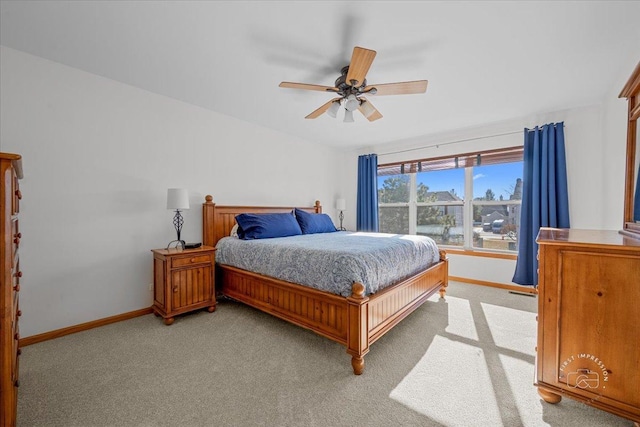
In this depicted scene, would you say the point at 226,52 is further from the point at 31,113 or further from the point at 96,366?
the point at 96,366

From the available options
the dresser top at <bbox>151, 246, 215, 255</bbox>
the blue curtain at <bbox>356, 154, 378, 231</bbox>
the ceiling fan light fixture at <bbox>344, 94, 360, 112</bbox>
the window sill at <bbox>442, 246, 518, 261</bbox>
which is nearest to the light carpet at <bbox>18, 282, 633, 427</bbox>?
the dresser top at <bbox>151, 246, 215, 255</bbox>

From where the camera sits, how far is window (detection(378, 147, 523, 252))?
153 inches

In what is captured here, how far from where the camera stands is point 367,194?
505 cm

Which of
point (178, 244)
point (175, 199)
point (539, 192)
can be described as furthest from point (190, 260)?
point (539, 192)

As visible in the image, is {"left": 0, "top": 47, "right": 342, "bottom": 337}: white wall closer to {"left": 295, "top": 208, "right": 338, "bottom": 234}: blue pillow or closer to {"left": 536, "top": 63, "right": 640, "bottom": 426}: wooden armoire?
{"left": 295, "top": 208, "right": 338, "bottom": 234}: blue pillow

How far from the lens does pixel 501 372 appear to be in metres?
1.80

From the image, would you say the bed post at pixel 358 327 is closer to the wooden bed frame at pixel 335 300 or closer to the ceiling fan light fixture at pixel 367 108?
the wooden bed frame at pixel 335 300

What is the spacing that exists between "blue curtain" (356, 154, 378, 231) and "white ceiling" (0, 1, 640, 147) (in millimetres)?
2002

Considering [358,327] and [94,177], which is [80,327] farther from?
[358,327]

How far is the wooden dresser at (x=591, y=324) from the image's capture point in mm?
1264

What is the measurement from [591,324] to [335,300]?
4.73 feet

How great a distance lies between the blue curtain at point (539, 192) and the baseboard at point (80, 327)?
4.66m

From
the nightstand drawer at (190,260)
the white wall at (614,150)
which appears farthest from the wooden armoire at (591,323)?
the nightstand drawer at (190,260)

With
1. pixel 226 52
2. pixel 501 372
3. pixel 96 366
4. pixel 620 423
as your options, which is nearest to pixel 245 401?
pixel 96 366
